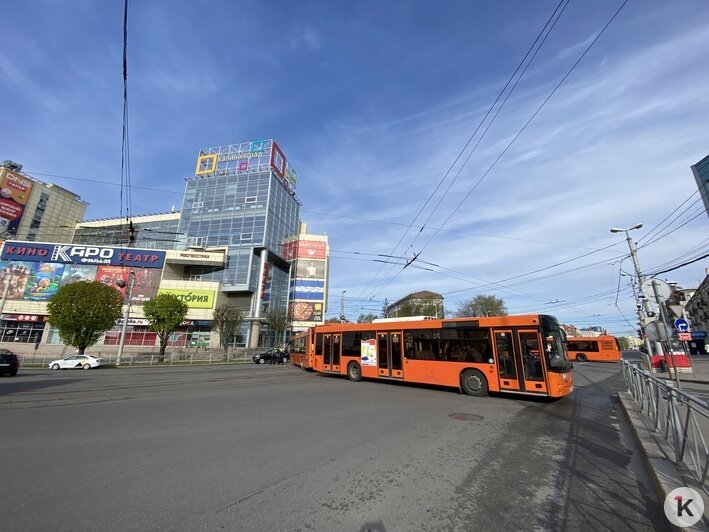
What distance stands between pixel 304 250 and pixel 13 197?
198 ft

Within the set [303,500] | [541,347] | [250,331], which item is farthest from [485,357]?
[250,331]

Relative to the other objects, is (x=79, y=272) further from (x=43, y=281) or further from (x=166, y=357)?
(x=166, y=357)

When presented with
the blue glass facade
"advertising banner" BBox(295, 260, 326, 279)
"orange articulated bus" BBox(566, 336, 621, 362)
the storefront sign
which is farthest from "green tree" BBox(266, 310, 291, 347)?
"orange articulated bus" BBox(566, 336, 621, 362)

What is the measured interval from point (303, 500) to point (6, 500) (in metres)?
3.35

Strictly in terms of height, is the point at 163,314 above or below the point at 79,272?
below

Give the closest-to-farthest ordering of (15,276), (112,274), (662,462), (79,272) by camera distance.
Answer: (662,462), (15,276), (79,272), (112,274)

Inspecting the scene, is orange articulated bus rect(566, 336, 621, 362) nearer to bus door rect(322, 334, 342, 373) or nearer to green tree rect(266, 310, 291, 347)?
bus door rect(322, 334, 342, 373)

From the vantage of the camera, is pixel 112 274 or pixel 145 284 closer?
pixel 112 274

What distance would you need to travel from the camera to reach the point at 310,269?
66312mm

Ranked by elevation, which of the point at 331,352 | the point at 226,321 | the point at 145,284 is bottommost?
the point at 331,352

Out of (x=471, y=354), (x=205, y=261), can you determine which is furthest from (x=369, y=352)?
(x=205, y=261)

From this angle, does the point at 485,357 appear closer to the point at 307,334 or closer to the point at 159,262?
the point at 307,334

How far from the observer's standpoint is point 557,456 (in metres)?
5.79

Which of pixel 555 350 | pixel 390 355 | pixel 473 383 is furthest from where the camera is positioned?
pixel 390 355
